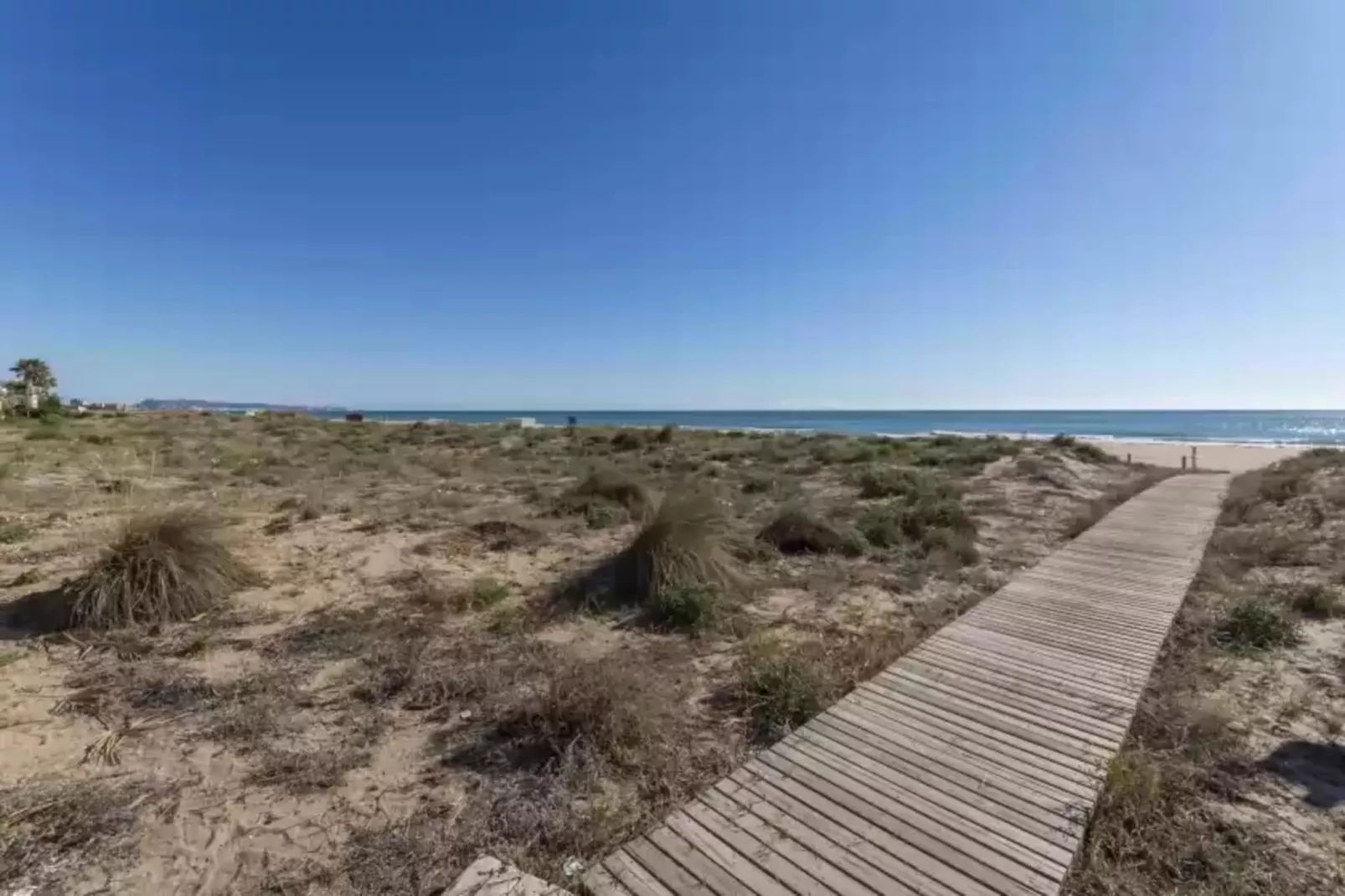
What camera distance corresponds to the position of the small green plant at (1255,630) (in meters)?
5.74

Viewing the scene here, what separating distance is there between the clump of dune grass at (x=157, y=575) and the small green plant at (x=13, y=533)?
3.41 m

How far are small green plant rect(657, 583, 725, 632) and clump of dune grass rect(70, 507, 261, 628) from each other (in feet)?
15.4

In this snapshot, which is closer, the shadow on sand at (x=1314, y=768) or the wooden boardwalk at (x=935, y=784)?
the wooden boardwalk at (x=935, y=784)

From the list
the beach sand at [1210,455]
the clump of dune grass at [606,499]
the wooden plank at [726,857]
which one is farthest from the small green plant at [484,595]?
the beach sand at [1210,455]

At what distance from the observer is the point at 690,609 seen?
6.09m

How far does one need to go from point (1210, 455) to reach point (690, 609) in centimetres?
3673

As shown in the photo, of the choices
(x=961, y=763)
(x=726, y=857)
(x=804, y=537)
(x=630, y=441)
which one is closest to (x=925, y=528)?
(x=804, y=537)

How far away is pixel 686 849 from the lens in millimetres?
2951

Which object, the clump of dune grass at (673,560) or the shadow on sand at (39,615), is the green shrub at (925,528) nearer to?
the clump of dune grass at (673,560)

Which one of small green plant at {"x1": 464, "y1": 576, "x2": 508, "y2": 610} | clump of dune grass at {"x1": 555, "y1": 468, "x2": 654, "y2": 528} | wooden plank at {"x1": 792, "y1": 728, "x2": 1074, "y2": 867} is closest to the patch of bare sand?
wooden plank at {"x1": 792, "y1": 728, "x2": 1074, "y2": 867}

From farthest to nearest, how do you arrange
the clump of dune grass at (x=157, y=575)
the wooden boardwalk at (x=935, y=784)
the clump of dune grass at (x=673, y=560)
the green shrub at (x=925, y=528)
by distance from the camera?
1. the green shrub at (x=925, y=528)
2. the clump of dune grass at (x=673, y=560)
3. the clump of dune grass at (x=157, y=575)
4. the wooden boardwalk at (x=935, y=784)

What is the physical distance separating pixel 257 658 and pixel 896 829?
16.8 ft

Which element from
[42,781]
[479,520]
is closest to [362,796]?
[42,781]

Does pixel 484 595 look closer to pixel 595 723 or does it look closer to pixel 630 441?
pixel 595 723
